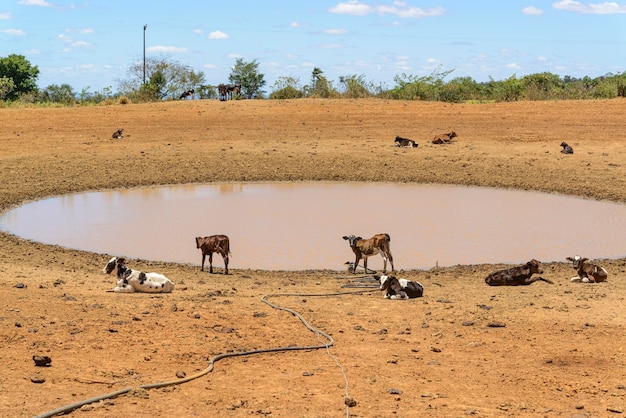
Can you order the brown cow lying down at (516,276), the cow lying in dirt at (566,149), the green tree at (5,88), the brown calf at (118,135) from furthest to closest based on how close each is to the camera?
1. the green tree at (5,88)
2. the brown calf at (118,135)
3. the cow lying in dirt at (566,149)
4. the brown cow lying down at (516,276)

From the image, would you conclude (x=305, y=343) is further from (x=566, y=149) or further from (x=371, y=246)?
(x=566, y=149)

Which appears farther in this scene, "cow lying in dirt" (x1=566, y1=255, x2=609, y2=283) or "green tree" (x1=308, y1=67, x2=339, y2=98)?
"green tree" (x1=308, y1=67, x2=339, y2=98)

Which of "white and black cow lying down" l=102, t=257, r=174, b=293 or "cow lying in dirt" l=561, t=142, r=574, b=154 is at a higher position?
"cow lying in dirt" l=561, t=142, r=574, b=154

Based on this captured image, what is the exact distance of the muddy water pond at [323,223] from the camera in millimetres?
15383

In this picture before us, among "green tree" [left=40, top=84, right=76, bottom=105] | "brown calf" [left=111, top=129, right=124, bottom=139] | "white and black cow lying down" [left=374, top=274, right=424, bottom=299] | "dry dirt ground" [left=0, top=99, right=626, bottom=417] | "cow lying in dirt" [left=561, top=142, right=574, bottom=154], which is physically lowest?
"dry dirt ground" [left=0, top=99, right=626, bottom=417]

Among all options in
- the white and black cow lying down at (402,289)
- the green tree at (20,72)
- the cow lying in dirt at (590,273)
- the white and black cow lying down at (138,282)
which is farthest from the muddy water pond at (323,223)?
the green tree at (20,72)

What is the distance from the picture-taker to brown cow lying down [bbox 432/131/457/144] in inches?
1133

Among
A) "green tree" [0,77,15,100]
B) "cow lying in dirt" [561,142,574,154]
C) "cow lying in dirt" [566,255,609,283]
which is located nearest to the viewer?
"cow lying in dirt" [566,255,609,283]

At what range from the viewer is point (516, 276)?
12523 millimetres

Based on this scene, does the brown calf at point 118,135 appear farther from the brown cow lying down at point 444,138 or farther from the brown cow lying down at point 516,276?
the brown cow lying down at point 516,276

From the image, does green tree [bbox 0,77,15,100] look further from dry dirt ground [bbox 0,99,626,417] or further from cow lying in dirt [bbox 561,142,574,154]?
cow lying in dirt [bbox 561,142,574,154]

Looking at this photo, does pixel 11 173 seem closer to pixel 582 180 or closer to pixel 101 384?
pixel 582 180

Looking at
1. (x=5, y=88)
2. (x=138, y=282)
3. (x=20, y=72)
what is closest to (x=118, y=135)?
(x=138, y=282)

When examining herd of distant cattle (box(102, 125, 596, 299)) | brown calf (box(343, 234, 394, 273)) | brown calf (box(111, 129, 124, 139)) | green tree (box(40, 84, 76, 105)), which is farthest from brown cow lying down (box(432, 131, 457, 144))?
green tree (box(40, 84, 76, 105))
